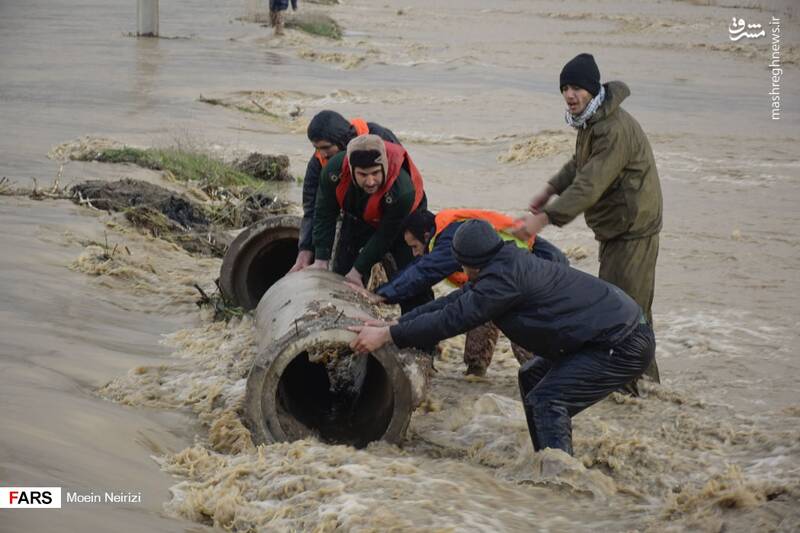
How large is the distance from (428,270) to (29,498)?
3016mm

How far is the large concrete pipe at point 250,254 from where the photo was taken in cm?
932

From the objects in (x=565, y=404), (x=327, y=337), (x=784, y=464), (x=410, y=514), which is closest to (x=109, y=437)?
(x=327, y=337)

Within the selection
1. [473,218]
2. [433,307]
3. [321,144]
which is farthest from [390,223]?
[433,307]

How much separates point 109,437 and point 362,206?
2.55 m

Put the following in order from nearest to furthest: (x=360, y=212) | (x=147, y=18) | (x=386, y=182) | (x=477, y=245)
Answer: (x=477, y=245)
(x=386, y=182)
(x=360, y=212)
(x=147, y=18)

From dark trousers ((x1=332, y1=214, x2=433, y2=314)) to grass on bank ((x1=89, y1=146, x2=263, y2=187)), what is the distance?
5.70 meters

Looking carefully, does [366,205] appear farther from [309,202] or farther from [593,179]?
[593,179]

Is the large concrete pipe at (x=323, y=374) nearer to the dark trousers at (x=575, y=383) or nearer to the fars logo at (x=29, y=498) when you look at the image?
the dark trousers at (x=575, y=383)

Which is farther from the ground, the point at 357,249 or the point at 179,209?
the point at 357,249

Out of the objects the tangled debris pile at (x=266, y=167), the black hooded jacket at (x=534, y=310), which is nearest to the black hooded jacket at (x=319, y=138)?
the black hooded jacket at (x=534, y=310)

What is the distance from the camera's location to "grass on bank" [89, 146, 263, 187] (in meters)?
13.9

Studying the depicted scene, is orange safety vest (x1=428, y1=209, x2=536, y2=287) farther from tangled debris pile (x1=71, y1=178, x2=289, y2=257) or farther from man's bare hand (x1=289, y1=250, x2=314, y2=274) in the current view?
tangled debris pile (x1=71, y1=178, x2=289, y2=257)

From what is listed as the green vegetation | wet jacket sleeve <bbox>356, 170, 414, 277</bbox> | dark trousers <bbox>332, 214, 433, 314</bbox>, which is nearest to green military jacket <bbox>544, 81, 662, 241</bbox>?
wet jacket sleeve <bbox>356, 170, 414, 277</bbox>

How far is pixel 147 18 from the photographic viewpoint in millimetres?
30562
